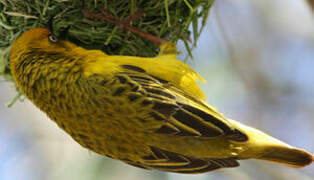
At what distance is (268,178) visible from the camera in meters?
5.10

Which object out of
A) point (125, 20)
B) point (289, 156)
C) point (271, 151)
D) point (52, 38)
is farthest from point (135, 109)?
point (289, 156)

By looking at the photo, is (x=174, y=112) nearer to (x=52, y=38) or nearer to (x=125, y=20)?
(x=125, y=20)

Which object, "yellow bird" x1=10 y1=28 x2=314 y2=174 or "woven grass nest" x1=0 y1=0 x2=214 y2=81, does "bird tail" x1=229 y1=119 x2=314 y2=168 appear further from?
"woven grass nest" x1=0 y1=0 x2=214 y2=81

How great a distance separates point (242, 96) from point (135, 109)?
3557 mm

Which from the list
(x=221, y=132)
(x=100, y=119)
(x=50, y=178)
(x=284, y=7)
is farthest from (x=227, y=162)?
(x=284, y=7)

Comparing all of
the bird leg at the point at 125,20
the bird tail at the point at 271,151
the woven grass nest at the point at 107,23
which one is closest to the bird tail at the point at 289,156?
the bird tail at the point at 271,151

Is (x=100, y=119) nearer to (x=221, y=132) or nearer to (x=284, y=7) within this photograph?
(x=221, y=132)

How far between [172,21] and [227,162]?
→ 36.4 inches

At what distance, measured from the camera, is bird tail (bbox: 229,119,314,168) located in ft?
8.52

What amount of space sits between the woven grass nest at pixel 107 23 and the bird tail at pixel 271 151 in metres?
0.71

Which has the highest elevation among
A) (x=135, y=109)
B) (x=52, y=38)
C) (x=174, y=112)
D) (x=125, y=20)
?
(x=125, y=20)

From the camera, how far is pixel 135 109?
2.44 metres

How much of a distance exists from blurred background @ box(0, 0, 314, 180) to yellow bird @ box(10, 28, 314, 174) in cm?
239

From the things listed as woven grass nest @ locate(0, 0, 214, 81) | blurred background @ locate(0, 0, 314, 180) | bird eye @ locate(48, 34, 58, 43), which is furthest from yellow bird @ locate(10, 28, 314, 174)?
blurred background @ locate(0, 0, 314, 180)
